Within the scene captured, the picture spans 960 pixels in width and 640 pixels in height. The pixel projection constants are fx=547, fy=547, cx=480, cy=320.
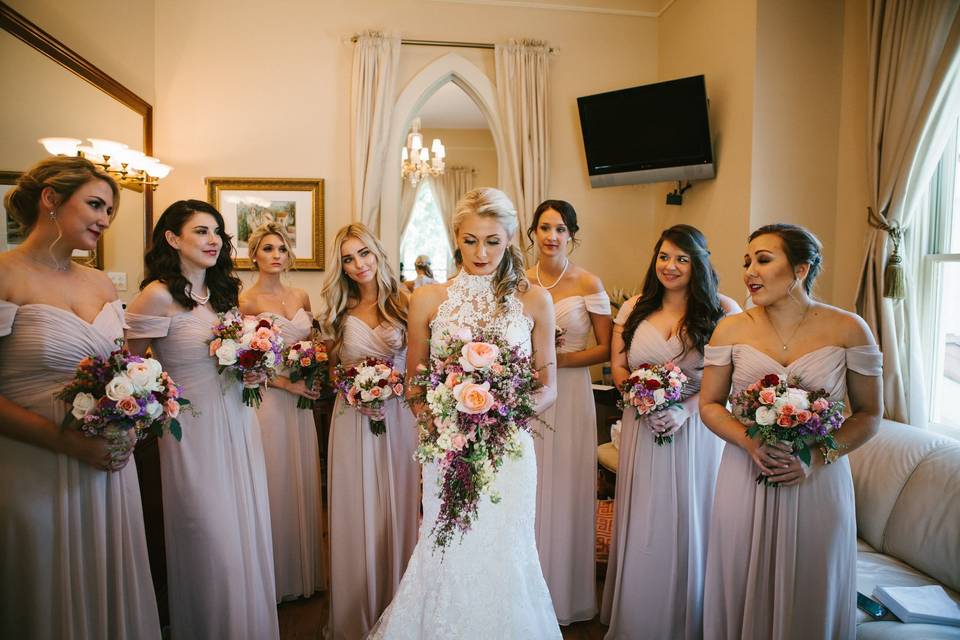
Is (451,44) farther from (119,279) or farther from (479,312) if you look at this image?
(479,312)

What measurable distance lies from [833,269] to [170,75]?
5.90 m

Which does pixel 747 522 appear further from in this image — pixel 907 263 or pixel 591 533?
pixel 907 263

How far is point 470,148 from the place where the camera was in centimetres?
787

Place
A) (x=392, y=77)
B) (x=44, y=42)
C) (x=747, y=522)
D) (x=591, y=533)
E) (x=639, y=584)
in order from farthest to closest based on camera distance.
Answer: (x=392, y=77), (x=44, y=42), (x=591, y=533), (x=639, y=584), (x=747, y=522)

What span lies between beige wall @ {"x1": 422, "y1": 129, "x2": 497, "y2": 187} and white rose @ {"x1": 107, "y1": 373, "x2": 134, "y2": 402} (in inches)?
Answer: 260

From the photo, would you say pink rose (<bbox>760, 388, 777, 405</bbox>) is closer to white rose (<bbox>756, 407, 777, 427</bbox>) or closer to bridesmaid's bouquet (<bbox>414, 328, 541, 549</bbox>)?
white rose (<bbox>756, 407, 777, 427</bbox>)

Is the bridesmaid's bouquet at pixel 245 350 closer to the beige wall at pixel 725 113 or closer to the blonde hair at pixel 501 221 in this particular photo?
the blonde hair at pixel 501 221

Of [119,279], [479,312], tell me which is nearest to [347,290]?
[479,312]

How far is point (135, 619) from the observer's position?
2102 mm

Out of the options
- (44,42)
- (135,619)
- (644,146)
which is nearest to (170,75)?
(44,42)

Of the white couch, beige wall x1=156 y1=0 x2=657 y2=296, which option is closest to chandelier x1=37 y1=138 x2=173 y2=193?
beige wall x1=156 y1=0 x2=657 y2=296

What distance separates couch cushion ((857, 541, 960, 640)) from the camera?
7.18 feet

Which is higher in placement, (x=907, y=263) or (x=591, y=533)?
(x=907, y=263)

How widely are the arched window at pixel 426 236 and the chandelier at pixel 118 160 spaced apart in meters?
3.66
